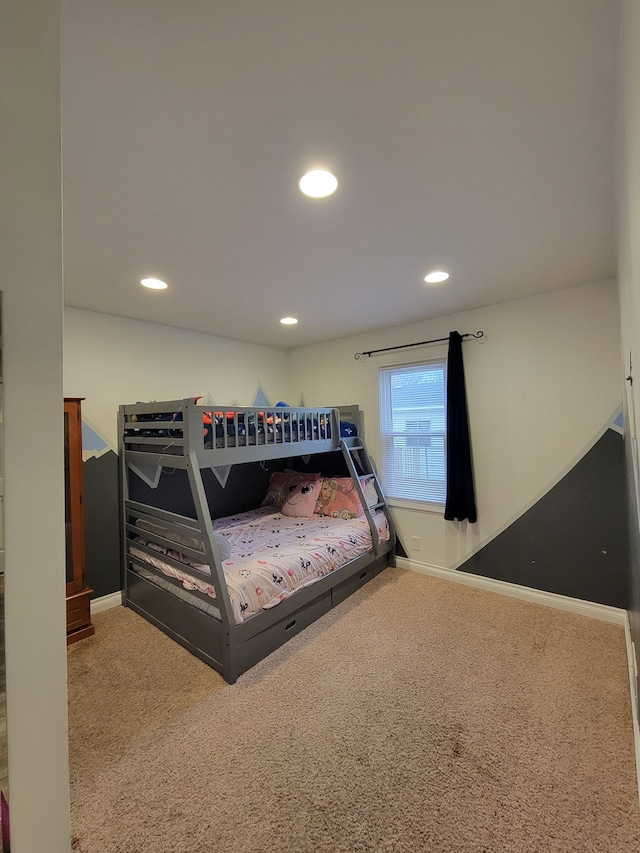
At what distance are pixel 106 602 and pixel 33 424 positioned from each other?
2.85m

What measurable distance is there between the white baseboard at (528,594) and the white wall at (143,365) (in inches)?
96.6

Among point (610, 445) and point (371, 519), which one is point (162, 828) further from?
point (610, 445)

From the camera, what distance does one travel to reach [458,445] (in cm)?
299

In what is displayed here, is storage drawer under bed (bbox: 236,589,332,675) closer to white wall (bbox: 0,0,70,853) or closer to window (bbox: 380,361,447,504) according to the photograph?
window (bbox: 380,361,447,504)

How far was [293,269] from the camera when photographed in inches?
81.7

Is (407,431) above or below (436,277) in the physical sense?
below

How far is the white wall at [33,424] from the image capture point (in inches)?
23.7

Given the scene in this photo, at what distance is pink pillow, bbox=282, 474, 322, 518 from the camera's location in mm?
3567

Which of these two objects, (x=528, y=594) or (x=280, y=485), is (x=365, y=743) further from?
(x=280, y=485)

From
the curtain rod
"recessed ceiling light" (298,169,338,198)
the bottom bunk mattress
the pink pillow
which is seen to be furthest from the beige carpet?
"recessed ceiling light" (298,169,338,198)

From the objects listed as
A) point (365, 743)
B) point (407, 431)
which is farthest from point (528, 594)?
point (365, 743)

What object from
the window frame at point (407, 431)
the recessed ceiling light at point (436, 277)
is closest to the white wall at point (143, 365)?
the window frame at point (407, 431)

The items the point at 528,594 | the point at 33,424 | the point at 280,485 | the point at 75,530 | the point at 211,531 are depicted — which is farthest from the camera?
the point at 280,485

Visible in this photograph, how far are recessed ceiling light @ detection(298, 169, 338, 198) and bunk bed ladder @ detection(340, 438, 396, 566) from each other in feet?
7.31
